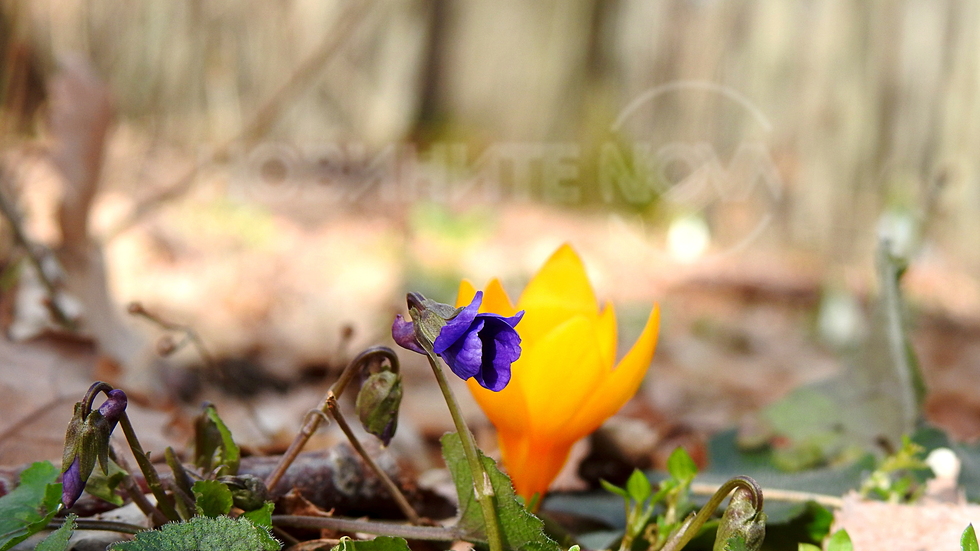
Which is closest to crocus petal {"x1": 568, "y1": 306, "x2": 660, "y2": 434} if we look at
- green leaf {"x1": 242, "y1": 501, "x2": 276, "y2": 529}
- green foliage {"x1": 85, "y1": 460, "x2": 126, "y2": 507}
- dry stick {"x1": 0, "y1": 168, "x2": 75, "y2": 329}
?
green leaf {"x1": 242, "y1": 501, "x2": 276, "y2": 529}

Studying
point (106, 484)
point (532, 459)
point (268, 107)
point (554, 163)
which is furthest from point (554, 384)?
point (554, 163)

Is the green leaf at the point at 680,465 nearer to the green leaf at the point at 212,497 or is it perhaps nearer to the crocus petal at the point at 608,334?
the crocus petal at the point at 608,334

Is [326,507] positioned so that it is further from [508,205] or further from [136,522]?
[508,205]

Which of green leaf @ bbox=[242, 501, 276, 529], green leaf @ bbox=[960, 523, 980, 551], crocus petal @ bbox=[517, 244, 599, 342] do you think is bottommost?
green leaf @ bbox=[960, 523, 980, 551]

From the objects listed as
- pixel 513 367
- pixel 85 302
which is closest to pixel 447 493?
pixel 513 367

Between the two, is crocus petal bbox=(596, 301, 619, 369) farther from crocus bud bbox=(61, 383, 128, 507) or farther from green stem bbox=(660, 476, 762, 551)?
crocus bud bbox=(61, 383, 128, 507)

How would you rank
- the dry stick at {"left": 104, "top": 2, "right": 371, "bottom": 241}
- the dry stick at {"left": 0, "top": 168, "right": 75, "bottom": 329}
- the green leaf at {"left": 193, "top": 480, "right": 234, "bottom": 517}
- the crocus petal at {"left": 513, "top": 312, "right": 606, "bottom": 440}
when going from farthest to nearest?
1. the dry stick at {"left": 104, "top": 2, "right": 371, "bottom": 241}
2. the dry stick at {"left": 0, "top": 168, "right": 75, "bottom": 329}
3. the crocus petal at {"left": 513, "top": 312, "right": 606, "bottom": 440}
4. the green leaf at {"left": 193, "top": 480, "right": 234, "bottom": 517}
